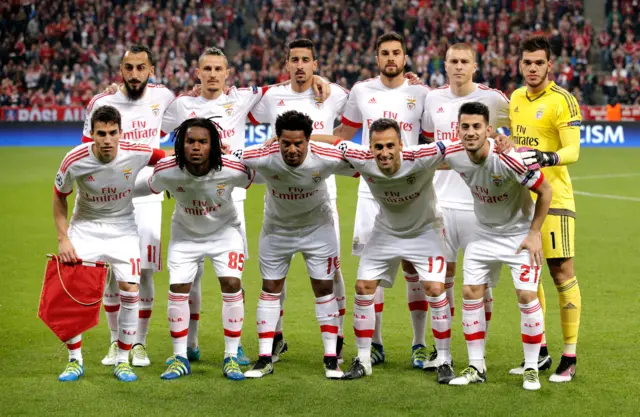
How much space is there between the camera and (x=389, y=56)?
770cm

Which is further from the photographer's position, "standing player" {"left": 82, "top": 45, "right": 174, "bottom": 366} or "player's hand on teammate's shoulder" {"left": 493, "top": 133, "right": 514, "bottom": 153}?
"standing player" {"left": 82, "top": 45, "right": 174, "bottom": 366}

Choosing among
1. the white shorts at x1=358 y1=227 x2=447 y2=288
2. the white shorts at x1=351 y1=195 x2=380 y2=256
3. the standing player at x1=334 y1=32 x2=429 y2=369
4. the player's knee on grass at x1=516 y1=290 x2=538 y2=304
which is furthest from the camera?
the white shorts at x1=351 y1=195 x2=380 y2=256

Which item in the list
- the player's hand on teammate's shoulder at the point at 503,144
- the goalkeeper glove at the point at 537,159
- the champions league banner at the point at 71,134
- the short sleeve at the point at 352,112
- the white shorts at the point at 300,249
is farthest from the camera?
the champions league banner at the point at 71,134

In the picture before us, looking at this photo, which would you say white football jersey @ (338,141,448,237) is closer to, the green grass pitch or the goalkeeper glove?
the goalkeeper glove

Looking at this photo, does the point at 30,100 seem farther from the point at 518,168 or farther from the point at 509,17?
the point at 518,168

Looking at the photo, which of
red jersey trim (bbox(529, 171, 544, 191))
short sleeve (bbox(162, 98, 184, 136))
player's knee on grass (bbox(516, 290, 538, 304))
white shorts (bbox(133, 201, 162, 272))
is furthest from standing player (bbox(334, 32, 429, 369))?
white shorts (bbox(133, 201, 162, 272))

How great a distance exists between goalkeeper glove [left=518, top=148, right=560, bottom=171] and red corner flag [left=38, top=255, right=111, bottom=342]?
121 inches

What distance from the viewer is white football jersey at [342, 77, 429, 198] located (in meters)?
7.79

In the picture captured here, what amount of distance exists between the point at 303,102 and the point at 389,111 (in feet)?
2.38

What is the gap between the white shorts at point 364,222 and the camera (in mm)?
7691

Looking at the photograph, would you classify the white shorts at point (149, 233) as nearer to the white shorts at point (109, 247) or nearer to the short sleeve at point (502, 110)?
the white shorts at point (109, 247)

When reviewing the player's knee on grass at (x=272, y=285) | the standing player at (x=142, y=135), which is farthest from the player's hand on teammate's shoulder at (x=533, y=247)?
the standing player at (x=142, y=135)

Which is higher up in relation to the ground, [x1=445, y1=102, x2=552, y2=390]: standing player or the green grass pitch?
[x1=445, y1=102, x2=552, y2=390]: standing player

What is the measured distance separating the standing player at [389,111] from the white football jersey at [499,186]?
94 centimetres
